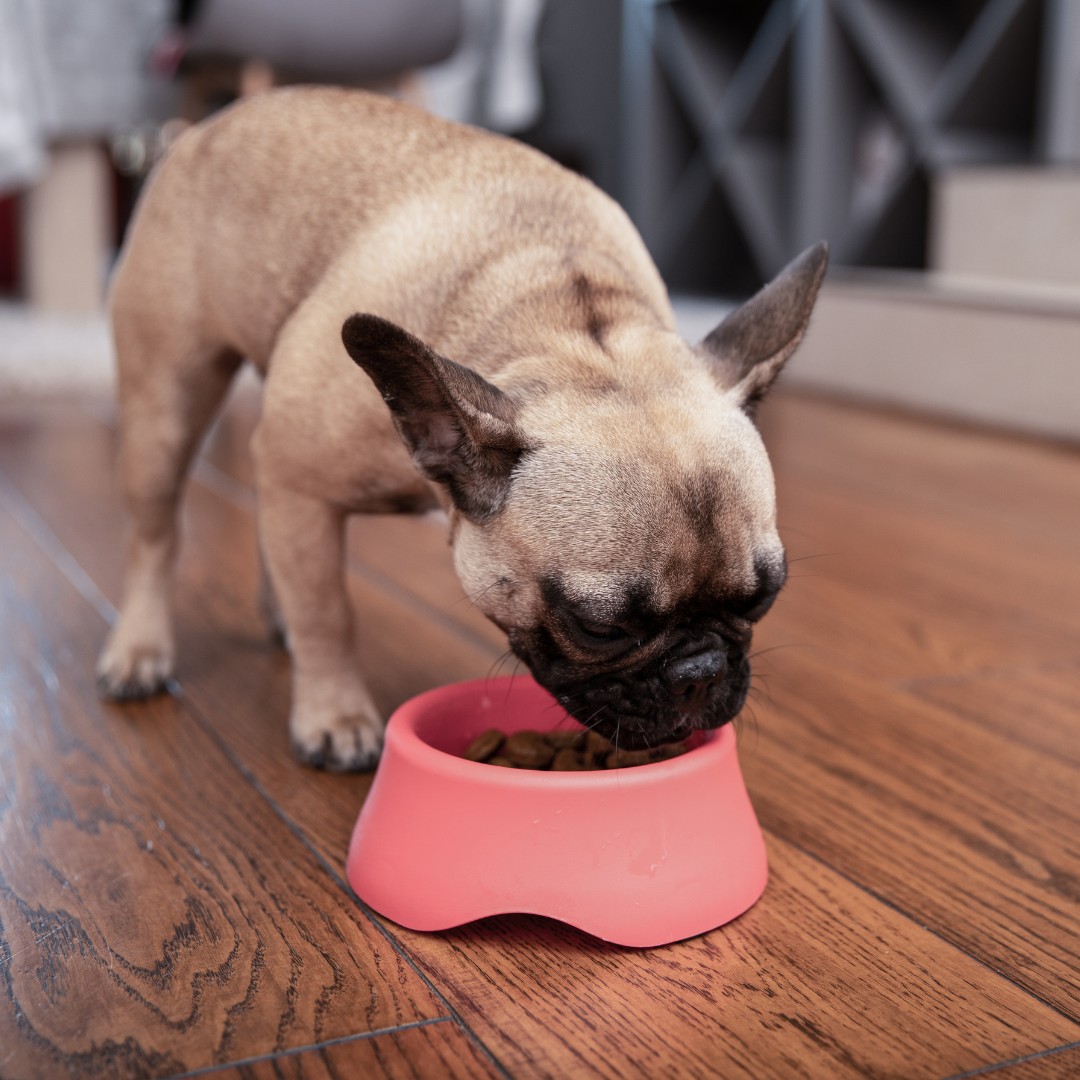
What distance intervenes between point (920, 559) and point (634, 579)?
54.8 inches

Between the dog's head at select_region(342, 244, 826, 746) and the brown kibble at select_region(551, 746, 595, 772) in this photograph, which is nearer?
the dog's head at select_region(342, 244, 826, 746)

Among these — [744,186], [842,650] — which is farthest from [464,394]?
[744,186]

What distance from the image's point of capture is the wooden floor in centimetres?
99

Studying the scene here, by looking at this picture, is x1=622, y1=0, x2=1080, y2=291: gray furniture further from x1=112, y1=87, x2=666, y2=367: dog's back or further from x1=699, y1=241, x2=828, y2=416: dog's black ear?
x1=699, y1=241, x2=828, y2=416: dog's black ear

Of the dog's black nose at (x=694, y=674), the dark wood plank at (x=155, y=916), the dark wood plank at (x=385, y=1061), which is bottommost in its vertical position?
the dark wood plank at (x=155, y=916)

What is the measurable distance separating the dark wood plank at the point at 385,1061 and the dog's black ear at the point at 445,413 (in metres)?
0.47

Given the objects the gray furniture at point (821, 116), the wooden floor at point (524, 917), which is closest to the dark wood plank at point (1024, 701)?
the wooden floor at point (524, 917)

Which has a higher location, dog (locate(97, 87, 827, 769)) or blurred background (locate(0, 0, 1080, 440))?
dog (locate(97, 87, 827, 769))

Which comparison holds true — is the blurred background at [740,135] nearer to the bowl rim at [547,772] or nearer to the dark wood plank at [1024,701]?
the dark wood plank at [1024,701]

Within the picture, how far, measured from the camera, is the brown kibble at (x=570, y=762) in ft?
4.25

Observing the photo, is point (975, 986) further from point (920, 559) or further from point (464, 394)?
point (920, 559)

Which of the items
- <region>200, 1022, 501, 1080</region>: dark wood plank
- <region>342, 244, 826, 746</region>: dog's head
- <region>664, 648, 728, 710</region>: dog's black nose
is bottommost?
<region>200, 1022, 501, 1080</region>: dark wood plank

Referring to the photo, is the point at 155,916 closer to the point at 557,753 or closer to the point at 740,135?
the point at 557,753

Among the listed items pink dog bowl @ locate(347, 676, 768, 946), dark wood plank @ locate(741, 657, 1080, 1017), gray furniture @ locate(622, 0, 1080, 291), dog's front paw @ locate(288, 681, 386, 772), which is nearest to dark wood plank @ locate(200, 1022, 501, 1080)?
pink dog bowl @ locate(347, 676, 768, 946)
